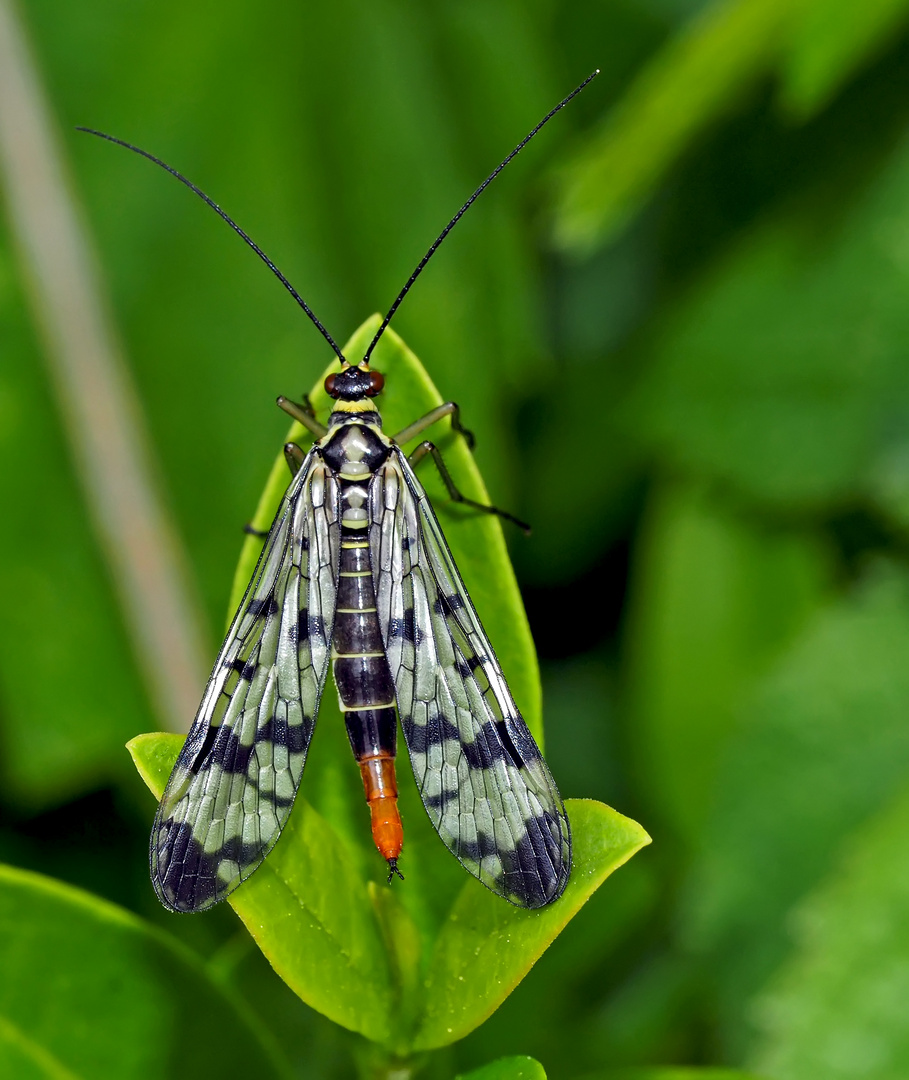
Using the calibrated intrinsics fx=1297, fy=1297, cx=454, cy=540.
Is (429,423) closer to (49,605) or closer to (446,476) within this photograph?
(446,476)

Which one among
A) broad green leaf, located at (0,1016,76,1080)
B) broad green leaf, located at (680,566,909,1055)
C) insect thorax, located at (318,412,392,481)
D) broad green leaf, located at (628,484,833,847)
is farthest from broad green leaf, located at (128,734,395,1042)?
broad green leaf, located at (628,484,833,847)

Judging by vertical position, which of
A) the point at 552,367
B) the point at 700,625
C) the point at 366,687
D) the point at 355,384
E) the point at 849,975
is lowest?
the point at 849,975

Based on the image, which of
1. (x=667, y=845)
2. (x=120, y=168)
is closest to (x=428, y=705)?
(x=667, y=845)

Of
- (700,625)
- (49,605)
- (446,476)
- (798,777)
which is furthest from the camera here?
(49,605)

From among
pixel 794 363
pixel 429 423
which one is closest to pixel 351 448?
pixel 429 423

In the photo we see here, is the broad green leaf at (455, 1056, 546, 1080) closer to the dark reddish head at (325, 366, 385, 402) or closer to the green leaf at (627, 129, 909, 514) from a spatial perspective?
the dark reddish head at (325, 366, 385, 402)

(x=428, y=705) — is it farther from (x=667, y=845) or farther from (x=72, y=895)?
(x=667, y=845)

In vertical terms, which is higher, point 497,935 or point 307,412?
point 307,412

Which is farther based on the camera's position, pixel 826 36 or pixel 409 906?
pixel 826 36
